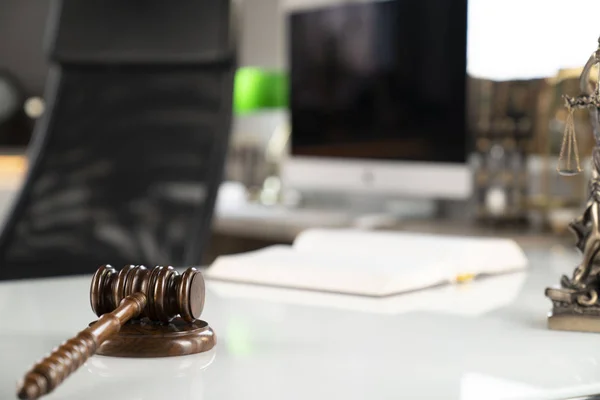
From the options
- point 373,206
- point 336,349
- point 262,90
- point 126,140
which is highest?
point 262,90

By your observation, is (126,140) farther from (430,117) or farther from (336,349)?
(336,349)

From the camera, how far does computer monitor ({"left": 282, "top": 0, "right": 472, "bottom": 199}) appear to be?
2615 mm

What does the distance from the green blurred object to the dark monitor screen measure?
1.19 feet

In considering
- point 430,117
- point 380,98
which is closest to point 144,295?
point 430,117

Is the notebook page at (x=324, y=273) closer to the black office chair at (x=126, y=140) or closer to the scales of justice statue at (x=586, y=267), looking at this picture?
the scales of justice statue at (x=586, y=267)

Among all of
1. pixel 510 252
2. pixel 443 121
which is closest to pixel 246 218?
pixel 443 121

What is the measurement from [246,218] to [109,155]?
97 centimetres

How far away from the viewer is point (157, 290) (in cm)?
71

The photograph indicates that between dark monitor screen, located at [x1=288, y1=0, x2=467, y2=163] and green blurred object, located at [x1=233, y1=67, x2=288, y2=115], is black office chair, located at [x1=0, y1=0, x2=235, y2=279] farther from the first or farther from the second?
green blurred object, located at [x1=233, y1=67, x2=288, y2=115]

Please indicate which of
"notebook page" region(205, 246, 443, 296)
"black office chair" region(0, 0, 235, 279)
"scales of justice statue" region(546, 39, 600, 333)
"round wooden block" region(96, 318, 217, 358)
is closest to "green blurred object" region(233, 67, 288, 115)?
"black office chair" region(0, 0, 235, 279)

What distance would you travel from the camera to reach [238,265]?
1.12m

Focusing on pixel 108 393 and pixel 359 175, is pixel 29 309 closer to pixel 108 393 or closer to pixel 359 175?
pixel 108 393

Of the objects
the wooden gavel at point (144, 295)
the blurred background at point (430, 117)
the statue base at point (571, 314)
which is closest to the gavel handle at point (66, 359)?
the wooden gavel at point (144, 295)

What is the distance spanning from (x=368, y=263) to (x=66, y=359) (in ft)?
1.95
